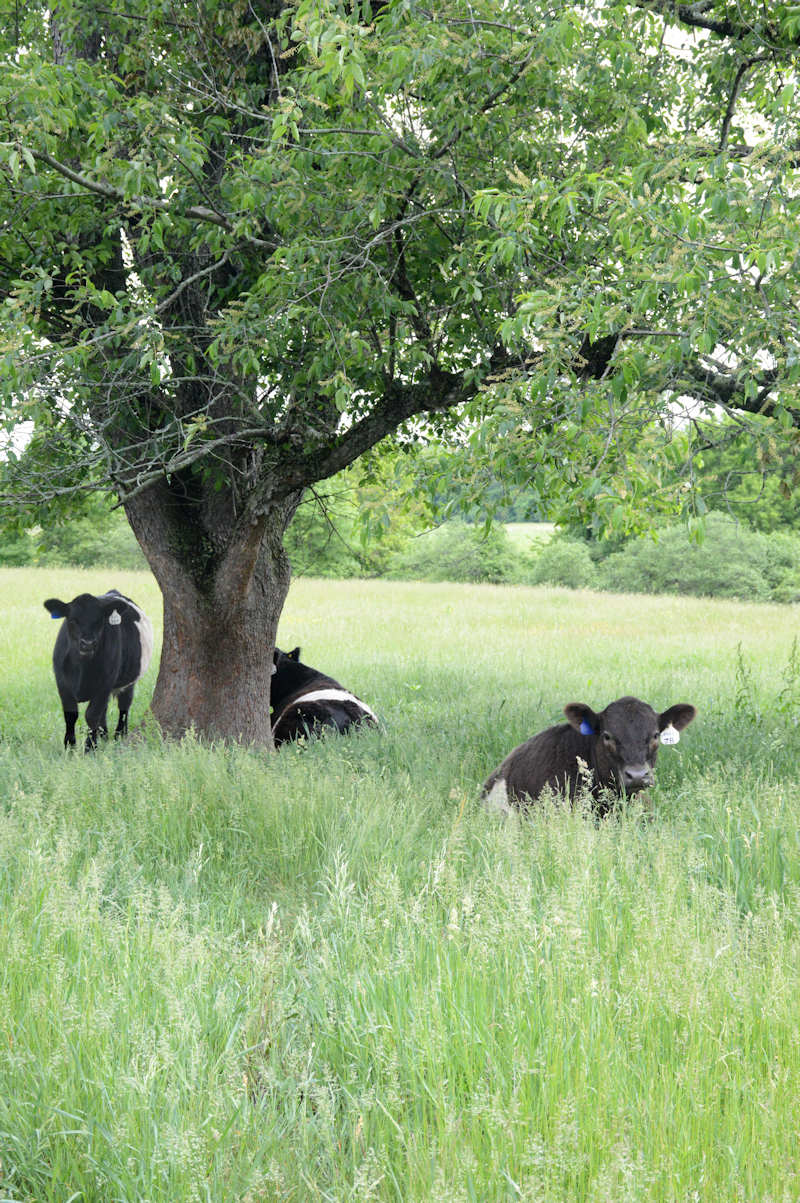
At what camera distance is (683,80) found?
953cm

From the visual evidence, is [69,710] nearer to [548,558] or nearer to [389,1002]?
[389,1002]

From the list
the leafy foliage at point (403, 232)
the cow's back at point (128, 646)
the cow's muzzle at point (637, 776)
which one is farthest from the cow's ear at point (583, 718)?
the cow's back at point (128, 646)

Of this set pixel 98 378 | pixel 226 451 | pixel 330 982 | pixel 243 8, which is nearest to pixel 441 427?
pixel 226 451

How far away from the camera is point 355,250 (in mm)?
7395

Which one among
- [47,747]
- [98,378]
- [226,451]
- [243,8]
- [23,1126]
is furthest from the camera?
[47,747]

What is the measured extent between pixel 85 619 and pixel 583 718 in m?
5.79

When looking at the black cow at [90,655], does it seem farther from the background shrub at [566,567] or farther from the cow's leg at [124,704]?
the background shrub at [566,567]

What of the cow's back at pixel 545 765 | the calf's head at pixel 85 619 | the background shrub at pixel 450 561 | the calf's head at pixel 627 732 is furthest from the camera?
the background shrub at pixel 450 561

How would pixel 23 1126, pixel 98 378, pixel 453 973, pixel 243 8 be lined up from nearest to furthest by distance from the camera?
pixel 23 1126
pixel 453 973
pixel 243 8
pixel 98 378

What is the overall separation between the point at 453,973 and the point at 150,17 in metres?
7.56

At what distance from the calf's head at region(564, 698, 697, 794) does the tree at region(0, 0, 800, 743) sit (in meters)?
1.41

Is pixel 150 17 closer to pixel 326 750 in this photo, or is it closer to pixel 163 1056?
pixel 326 750

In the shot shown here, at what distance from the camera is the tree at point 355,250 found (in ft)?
18.1

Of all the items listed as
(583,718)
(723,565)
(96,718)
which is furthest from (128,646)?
(723,565)
